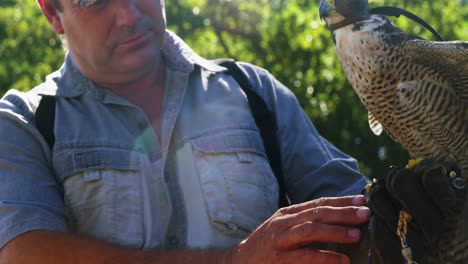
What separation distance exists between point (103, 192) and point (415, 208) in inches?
45.4

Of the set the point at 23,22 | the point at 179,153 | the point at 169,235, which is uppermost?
the point at 179,153

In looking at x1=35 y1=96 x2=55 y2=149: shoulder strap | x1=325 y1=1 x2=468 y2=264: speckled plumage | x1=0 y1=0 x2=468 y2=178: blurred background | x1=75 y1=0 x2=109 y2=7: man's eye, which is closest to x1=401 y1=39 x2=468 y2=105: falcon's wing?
x1=325 y1=1 x2=468 y2=264: speckled plumage

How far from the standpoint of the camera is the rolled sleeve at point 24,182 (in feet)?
8.70

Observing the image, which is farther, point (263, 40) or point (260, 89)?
point (263, 40)

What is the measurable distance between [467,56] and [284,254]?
94 centimetres

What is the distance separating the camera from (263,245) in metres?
2.27

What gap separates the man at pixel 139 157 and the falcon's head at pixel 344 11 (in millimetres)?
417

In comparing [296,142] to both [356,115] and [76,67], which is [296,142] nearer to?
[76,67]

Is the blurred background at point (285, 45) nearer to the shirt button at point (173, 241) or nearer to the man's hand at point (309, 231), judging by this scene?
the shirt button at point (173, 241)

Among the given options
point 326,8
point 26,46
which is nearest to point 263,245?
point 326,8

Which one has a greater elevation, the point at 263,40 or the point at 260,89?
the point at 260,89

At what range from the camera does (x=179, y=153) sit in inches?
113

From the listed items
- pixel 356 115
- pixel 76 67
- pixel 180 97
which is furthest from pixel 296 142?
pixel 356 115

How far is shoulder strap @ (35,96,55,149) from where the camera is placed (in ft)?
9.19
